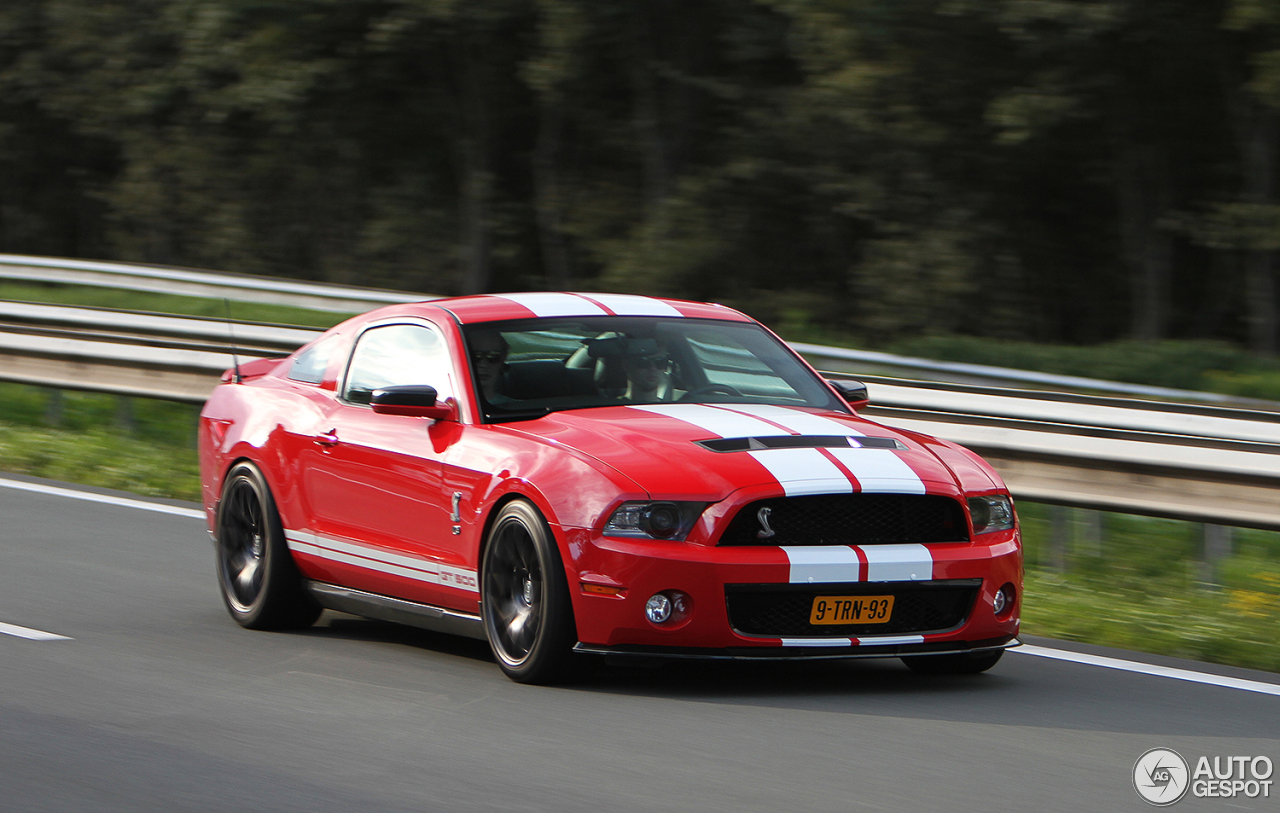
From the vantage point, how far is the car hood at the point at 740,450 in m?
6.39

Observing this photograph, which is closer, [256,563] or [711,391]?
[711,391]

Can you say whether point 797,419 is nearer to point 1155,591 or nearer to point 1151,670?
point 1151,670

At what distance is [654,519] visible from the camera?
20.8ft

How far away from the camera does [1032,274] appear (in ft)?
99.1

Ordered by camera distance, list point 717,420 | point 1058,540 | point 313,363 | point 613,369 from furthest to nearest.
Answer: point 1058,540
point 313,363
point 613,369
point 717,420

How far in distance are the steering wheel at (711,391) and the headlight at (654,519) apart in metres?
1.06

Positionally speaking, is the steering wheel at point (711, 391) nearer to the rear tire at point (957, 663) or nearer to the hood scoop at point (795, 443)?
the hood scoop at point (795, 443)

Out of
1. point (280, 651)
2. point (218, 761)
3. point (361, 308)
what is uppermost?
point (218, 761)

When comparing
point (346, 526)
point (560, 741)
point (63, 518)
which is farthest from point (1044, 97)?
point (560, 741)

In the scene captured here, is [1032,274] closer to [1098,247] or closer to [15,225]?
[1098,247]

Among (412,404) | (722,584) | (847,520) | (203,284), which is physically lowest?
(203,284)

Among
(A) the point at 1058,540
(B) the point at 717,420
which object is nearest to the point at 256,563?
(B) the point at 717,420

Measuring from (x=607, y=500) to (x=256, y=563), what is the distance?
2503 mm

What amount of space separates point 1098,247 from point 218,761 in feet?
89.0
